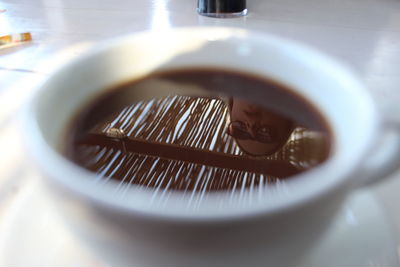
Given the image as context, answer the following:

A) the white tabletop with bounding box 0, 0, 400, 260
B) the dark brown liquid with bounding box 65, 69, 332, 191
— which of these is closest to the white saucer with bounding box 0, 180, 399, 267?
the dark brown liquid with bounding box 65, 69, 332, 191

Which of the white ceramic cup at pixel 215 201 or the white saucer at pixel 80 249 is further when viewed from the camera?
the white saucer at pixel 80 249

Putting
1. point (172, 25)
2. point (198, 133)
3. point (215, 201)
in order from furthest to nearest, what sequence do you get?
point (172, 25) → point (198, 133) → point (215, 201)

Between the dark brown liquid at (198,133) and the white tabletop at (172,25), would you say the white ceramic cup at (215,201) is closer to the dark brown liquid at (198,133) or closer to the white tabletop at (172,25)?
the dark brown liquid at (198,133)

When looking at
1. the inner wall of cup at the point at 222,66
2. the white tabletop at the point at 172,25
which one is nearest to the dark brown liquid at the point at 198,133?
the inner wall of cup at the point at 222,66

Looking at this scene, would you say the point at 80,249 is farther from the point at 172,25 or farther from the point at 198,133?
the point at 172,25

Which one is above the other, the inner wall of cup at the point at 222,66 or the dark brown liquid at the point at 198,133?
the inner wall of cup at the point at 222,66

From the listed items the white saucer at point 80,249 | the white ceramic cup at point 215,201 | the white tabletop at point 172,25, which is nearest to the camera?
the white ceramic cup at point 215,201

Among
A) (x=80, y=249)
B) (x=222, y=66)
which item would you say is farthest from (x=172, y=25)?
(x=80, y=249)
